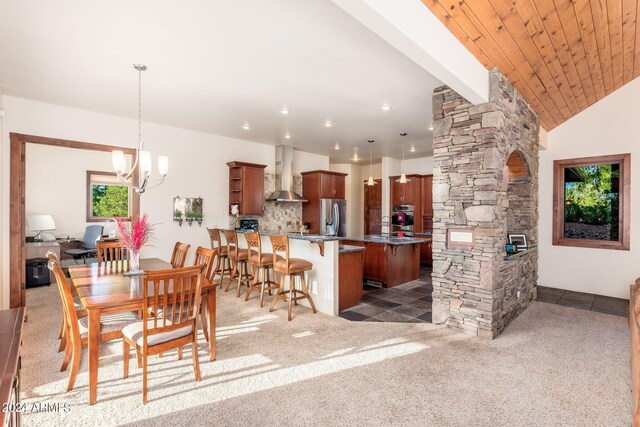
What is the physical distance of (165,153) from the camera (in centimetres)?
566

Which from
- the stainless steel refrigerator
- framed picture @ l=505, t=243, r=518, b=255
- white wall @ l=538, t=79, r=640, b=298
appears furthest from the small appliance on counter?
white wall @ l=538, t=79, r=640, b=298

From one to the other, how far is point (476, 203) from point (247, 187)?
4.39m

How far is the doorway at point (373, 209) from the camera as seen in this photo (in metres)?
9.24

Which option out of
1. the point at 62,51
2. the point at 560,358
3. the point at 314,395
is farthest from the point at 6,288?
the point at 560,358

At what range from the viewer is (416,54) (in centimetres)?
228

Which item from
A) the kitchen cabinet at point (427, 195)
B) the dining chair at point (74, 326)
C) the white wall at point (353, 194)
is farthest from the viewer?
the white wall at point (353, 194)

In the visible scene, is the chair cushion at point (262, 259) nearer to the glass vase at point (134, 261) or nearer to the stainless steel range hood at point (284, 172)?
the glass vase at point (134, 261)

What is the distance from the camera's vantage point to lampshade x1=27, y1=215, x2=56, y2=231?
6121mm

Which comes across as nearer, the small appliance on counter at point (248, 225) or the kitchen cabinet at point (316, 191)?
the small appliance on counter at point (248, 225)

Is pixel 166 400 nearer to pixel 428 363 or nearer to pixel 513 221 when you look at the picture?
pixel 428 363

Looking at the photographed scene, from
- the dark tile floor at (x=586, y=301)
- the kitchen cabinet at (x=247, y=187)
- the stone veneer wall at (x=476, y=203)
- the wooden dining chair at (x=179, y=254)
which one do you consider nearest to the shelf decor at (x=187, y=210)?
the kitchen cabinet at (x=247, y=187)

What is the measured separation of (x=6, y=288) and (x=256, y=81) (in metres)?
4.27

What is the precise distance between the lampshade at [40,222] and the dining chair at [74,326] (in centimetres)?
467

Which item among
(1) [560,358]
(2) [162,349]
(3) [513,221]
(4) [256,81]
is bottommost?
(1) [560,358]
